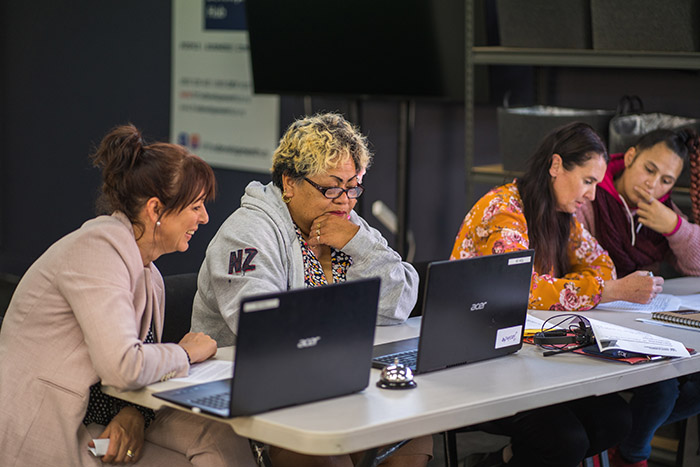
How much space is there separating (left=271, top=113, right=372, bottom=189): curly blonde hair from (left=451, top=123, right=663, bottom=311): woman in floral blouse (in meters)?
0.48

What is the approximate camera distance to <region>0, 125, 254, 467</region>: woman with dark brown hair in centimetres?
181

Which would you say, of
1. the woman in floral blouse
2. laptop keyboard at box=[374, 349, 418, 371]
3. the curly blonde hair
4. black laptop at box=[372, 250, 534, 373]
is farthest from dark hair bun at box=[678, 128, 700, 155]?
laptop keyboard at box=[374, 349, 418, 371]

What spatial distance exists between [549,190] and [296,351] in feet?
4.68

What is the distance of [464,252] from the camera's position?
281 centimetres

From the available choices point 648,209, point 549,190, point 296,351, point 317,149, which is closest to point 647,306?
point 549,190

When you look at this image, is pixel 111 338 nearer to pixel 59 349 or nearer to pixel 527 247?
pixel 59 349

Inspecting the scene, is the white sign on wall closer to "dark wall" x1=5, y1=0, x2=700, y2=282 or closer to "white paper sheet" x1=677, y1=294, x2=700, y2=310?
"dark wall" x1=5, y1=0, x2=700, y2=282

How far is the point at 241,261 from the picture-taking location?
7.13 feet

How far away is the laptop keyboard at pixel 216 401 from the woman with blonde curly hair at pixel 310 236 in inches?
18.5

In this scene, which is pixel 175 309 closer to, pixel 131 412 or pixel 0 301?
pixel 131 412

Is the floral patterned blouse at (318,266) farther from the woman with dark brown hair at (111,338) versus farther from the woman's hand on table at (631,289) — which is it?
the woman's hand on table at (631,289)

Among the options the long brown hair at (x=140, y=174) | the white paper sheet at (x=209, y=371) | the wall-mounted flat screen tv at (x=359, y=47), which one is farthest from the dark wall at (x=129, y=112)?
the white paper sheet at (x=209, y=371)

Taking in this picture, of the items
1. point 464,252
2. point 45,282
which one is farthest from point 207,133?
point 45,282

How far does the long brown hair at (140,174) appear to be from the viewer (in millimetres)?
1965
